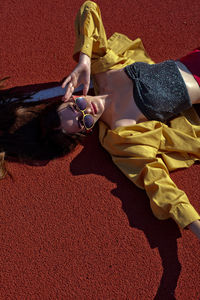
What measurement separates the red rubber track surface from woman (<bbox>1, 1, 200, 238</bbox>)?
0.17m

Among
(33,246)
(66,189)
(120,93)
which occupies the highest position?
(120,93)

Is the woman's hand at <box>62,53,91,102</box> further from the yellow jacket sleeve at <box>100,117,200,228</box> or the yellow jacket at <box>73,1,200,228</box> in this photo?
the yellow jacket sleeve at <box>100,117,200,228</box>

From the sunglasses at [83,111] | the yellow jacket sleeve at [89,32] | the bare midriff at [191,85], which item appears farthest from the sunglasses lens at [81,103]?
the bare midriff at [191,85]

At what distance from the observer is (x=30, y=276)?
2.16m

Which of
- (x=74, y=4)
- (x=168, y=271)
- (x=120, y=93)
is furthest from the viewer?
(x=74, y=4)

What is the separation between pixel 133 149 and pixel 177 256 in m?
0.89

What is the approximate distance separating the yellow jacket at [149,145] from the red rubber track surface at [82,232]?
6.0 inches

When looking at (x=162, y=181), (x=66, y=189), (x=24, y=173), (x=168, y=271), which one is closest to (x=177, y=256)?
(x=168, y=271)

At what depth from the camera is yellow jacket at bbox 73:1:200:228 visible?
2.07m

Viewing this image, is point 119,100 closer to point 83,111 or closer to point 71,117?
point 83,111

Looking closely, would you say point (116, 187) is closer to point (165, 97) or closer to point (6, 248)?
point (165, 97)

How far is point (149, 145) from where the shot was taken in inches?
88.7

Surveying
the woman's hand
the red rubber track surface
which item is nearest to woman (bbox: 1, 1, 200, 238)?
the woman's hand

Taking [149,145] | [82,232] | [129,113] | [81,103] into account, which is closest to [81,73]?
[81,103]
